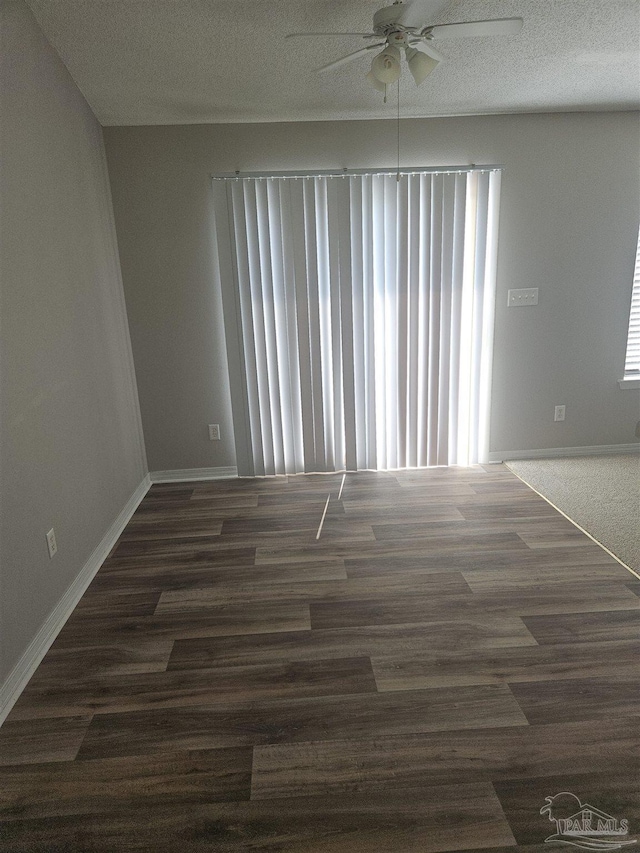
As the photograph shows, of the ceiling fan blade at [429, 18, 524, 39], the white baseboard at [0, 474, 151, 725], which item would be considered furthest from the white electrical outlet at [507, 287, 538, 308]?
the white baseboard at [0, 474, 151, 725]

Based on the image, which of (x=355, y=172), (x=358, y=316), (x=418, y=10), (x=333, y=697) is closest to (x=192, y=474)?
(x=358, y=316)

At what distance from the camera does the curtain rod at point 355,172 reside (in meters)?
3.82

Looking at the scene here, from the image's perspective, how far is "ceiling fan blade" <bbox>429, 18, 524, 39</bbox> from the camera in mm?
2149

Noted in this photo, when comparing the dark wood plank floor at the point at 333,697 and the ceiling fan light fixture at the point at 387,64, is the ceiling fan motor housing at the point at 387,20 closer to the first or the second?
the ceiling fan light fixture at the point at 387,64

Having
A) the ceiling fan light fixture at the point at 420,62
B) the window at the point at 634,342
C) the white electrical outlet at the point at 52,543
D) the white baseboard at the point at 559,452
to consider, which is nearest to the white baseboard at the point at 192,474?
the white electrical outlet at the point at 52,543

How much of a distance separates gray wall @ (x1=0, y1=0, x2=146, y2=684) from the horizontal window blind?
378 cm

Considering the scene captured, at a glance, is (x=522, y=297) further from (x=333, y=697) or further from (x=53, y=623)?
(x=53, y=623)

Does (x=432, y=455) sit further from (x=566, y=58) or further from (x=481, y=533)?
(x=566, y=58)

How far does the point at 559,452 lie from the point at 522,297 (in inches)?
49.7

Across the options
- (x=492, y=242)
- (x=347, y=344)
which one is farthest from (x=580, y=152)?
(x=347, y=344)

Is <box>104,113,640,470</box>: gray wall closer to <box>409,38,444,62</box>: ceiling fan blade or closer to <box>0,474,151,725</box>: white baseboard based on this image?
<box>0,474,151,725</box>: white baseboard

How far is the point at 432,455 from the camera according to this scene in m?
4.38

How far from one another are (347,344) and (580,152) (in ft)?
6.92

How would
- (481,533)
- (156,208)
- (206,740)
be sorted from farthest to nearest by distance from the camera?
(156,208) < (481,533) < (206,740)
